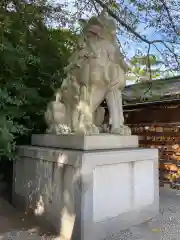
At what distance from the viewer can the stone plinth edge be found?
3.02m

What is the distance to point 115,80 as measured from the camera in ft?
11.3

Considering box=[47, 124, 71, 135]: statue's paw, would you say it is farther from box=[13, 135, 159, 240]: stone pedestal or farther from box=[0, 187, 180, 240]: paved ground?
box=[0, 187, 180, 240]: paved ground

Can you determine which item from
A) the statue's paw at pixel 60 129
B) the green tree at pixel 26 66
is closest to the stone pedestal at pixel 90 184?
the statue's paw at pixel 60 129

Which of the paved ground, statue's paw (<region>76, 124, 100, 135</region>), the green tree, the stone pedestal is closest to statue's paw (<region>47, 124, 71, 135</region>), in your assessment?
the stone pedestal

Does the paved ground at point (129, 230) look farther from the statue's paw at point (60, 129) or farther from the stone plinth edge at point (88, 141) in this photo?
the statue's paw at point (60, 129)

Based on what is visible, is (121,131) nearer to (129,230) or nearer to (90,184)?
(90,184)

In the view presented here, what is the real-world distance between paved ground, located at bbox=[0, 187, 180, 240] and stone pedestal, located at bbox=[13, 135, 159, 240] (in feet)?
0.42

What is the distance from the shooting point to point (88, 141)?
3.00 m

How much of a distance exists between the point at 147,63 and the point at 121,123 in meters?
3.14

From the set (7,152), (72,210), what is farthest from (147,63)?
(72,210)

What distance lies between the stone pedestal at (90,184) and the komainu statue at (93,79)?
0.24 metres

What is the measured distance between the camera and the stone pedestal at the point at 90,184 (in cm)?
275

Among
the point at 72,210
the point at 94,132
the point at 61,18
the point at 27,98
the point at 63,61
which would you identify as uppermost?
the point at 61,18

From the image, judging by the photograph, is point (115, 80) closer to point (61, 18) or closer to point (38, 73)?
point (38, 73)
